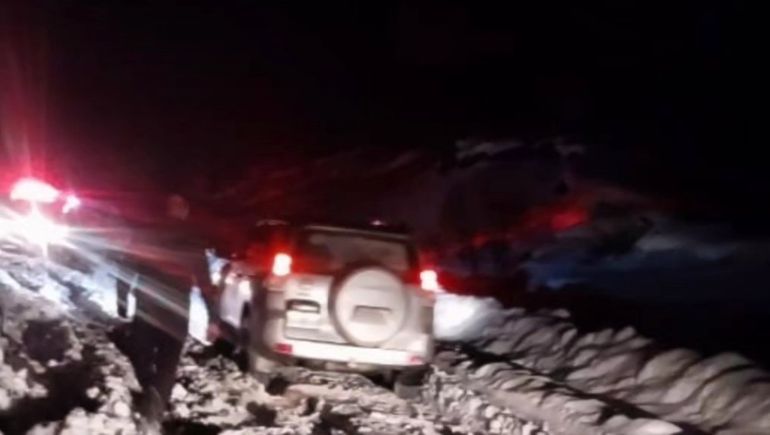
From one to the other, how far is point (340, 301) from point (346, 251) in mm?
889

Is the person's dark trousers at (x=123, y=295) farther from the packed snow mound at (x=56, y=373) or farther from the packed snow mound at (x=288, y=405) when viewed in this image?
the packed snow mound at (x=288, y=405)

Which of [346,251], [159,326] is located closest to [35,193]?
[159,326]

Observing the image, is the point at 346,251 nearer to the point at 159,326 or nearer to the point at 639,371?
the point at 159,326

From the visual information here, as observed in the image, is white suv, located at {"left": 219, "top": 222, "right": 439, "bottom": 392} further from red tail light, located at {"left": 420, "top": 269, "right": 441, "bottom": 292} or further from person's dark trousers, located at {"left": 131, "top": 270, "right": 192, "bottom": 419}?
person's dark trousers, located at {"left": 131, "top": 270, "right": 192, "bottom": 419}

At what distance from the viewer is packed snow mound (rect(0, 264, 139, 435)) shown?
804cm

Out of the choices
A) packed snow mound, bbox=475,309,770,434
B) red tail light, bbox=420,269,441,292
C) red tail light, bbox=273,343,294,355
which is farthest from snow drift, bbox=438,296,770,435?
red tail light, bbox=273,343,294,355

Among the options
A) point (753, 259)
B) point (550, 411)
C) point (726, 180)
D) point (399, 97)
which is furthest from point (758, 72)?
point (550, 411)

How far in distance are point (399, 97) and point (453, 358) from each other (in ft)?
165

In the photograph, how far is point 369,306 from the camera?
11000 mm

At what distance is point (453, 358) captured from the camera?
1489 centimetres

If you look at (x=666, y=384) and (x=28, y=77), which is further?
(x=28, y=77)

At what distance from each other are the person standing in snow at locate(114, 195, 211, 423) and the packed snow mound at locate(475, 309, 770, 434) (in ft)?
13.8

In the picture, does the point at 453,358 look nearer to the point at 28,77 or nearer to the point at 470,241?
the point at 470,241

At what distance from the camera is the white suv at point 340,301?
1090 cm
